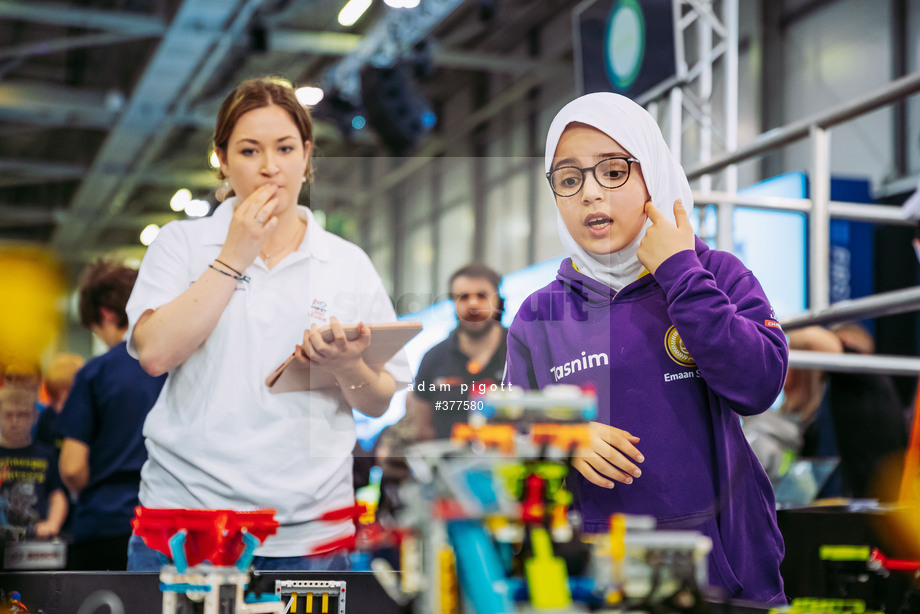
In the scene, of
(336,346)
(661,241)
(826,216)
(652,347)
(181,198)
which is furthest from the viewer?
(181,198)

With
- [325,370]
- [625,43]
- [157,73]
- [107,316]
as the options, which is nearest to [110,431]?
[107,316]

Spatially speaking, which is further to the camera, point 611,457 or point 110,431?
point 110,431

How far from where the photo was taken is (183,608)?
101 cm

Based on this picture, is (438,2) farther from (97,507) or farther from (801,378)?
(97,507)

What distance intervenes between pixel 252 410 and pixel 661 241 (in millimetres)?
780

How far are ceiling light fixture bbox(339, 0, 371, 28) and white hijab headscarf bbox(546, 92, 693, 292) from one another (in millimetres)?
6718

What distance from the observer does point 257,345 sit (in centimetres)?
167

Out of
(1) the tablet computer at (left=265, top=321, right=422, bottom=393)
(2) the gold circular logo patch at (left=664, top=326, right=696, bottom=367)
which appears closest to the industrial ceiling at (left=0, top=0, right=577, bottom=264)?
(1) the tablet computer at (left=265, top=321, right=422, bottom=393)

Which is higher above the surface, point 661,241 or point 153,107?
point 153,107

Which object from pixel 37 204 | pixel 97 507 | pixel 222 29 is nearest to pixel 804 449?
pixel 97 507

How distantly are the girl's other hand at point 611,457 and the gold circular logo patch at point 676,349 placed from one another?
5.2 inches

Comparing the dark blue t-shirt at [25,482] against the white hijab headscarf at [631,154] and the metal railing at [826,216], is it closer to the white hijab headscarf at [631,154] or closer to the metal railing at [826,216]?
the metal railing at [826,216]

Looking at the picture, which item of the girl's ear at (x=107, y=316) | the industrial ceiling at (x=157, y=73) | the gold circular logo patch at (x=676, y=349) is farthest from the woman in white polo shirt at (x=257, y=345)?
the industrial ceiling at (x=157, y=73)

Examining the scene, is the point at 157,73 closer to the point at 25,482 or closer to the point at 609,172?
the point at 25,482
